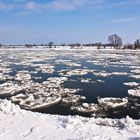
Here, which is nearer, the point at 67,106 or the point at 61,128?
the point at 61,128

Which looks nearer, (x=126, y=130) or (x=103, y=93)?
(x=126, y=130)

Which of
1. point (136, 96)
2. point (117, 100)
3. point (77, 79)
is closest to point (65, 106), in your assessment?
point (117, 100)

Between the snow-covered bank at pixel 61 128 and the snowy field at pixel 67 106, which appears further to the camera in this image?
the snowy field at pixel 67 106

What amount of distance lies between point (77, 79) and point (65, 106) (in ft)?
28.3

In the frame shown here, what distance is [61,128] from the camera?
9.54 meters

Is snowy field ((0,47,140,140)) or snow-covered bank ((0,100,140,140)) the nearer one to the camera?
snow-covered bank ((0,100,140,140))

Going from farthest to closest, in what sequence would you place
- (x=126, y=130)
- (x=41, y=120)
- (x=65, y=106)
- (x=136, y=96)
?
1. (x=136, y=96)
2. (x=65, y=106)
3. (x=41, y=120)
4. (x=126, y=130)

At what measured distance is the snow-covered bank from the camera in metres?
8.90

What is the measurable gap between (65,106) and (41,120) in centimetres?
477

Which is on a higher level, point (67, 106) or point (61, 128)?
point (61, 128)

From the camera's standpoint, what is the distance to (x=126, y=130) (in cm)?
934

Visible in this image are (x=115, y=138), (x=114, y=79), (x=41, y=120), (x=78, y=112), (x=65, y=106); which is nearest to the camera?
(x=115, y=138)

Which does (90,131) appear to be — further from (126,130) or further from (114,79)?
(114,79)

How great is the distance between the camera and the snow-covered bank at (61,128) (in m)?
8.90
